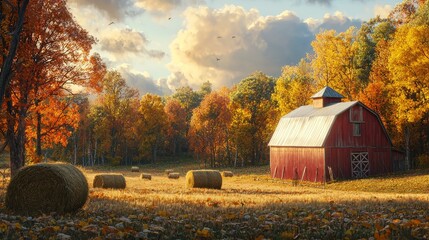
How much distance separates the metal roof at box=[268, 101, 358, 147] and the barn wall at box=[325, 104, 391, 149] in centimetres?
60

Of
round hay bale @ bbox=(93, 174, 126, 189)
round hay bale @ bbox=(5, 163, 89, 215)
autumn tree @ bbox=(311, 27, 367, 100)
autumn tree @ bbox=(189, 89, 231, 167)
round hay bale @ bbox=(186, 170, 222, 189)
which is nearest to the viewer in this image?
round hay bale @ bbox=(5, 163, 89, 215)

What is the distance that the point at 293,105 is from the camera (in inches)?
2206

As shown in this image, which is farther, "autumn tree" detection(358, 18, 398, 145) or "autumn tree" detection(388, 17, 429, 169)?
"autumn tree" detection(358, 18, 398, 145)

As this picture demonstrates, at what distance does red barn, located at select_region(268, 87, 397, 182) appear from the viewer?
126 ft

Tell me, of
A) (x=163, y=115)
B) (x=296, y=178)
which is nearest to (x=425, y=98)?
(x=296, y=178)

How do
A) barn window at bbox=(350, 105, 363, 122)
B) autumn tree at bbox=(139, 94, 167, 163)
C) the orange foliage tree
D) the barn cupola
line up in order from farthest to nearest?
the orange foliage tree, autumn tree at bbox=(139, 94, 167, 163), the barn cupola, barn window at bbox=(350, 105, 363, 122)

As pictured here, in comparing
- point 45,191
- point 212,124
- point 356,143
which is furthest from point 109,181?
point 212,124

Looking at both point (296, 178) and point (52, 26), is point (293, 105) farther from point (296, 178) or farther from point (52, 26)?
point (52, 26)

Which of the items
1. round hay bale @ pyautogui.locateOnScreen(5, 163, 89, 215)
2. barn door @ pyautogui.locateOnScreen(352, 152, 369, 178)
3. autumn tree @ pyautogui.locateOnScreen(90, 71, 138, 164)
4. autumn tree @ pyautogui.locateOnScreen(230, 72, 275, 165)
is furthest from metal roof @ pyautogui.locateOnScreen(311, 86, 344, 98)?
autumn tree @ pyautogui.locateOnScreen(90, 71, 138, 164)

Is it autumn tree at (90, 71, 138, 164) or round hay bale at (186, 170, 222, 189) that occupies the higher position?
autumn tree at (90, 71, 138, 164)

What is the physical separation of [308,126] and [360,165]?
5.62 meters

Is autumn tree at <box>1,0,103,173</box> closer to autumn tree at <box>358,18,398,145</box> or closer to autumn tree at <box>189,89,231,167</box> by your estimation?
autumn tree at <box>358,18,398,145</box>

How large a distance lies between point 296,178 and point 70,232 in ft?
113

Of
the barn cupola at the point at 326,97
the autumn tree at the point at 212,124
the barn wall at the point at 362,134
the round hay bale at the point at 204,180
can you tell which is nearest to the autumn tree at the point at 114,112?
the autumn tree at the point at 212,124
